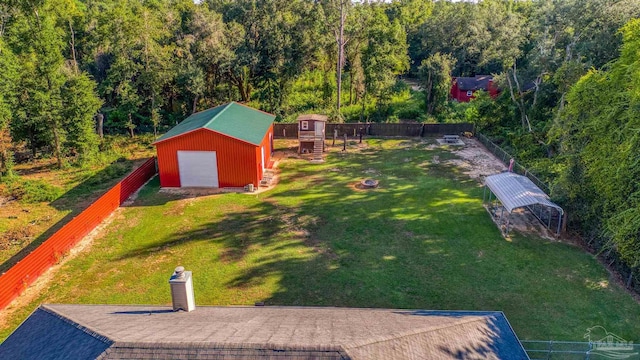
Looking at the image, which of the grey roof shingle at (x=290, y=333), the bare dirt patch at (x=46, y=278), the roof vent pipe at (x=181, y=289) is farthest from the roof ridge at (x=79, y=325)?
the bare dirt patch at (x=46, y=278)

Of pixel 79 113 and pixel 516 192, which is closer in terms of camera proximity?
pixel 516 192

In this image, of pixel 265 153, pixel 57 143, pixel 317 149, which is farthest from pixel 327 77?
pixel 57 143

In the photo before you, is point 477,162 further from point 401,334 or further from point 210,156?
point 401,334

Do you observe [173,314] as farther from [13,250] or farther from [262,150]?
[262,150]

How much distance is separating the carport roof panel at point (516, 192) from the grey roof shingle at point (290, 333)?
8.71 meters

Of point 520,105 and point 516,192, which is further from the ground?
A: point 520,105

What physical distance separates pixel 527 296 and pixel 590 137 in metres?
7.89

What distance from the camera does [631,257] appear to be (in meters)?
12.8

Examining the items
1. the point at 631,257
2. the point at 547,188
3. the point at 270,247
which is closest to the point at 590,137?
the point at 547,188

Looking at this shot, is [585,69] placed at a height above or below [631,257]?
above

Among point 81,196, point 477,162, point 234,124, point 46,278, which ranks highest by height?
point 234,124

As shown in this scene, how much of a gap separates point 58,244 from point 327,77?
101ft

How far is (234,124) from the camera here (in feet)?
75.1

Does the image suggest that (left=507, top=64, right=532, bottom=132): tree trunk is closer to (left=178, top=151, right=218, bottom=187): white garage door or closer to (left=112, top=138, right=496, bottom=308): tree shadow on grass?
(left=112, top=138, right=496, bottom=308): tree shadow on grass
